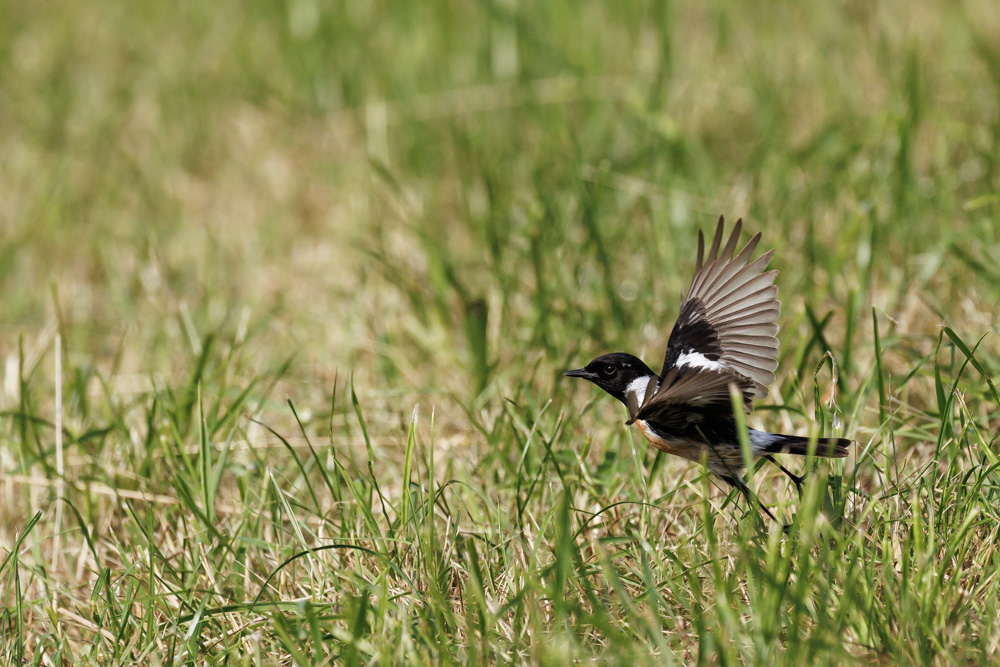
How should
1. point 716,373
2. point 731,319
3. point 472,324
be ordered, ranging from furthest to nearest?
point 472,324 → point 731,319 → point 716,373

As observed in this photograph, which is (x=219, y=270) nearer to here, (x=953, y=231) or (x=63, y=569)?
(x=63, y=569)

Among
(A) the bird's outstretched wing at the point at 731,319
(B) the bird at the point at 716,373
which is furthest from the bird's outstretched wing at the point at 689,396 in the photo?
(A) the bird's outstretched wing at the point at 731,319

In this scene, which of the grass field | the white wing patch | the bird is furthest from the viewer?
the white wing patch

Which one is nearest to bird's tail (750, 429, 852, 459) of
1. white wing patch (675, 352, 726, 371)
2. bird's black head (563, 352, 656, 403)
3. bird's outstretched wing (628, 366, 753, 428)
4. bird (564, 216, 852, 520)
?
bird (564, 216, 852, 520)

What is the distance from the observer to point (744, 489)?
2695 millimetres

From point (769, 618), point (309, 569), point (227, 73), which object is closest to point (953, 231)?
point (769, 618)

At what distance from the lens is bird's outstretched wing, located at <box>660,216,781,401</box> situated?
2963mm

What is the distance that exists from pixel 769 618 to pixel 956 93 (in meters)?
4.24

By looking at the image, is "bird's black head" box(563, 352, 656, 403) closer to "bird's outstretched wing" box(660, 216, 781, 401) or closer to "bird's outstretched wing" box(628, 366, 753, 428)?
"bird's outstretched wing" box(660, 216, 781, 401)

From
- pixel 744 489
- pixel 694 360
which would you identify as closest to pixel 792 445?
pixel 744 489

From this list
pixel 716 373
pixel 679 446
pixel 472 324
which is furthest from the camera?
pixel 472 324

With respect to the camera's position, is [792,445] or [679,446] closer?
[792,445]

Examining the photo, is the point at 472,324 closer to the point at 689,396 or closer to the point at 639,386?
the point at 639,386

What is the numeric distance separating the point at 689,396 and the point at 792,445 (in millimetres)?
301
